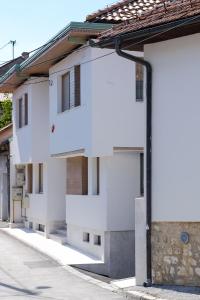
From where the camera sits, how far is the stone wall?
11.4m

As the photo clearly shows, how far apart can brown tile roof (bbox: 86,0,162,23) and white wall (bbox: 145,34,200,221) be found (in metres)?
4.28

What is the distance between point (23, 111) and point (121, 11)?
865 centimetres

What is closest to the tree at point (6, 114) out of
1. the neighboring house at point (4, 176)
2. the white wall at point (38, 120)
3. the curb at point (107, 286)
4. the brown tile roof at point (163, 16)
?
the neighboring house at point (4, 176)

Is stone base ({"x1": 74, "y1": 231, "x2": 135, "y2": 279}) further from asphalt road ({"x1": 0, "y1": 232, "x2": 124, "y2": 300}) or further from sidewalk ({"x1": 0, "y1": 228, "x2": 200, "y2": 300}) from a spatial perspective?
asphalt road ({"x1": 0, "y1": 232, "x2": 124, "y2": 300})

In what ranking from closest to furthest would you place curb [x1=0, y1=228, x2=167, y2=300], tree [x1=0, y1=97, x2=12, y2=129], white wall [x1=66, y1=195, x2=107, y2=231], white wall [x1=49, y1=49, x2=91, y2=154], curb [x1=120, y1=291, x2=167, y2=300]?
curb [x1=120, y1=291, x2=167, y2=300] → curb [x1=0, y1=228, x2=167, y2=300] → white wall [x1=49, y1=49, x2=91, y2=154] → white wall [x1=66, y1=195, x2=107, y2=231] → tree [x1=0, y1=97, x2=12, y2=129]

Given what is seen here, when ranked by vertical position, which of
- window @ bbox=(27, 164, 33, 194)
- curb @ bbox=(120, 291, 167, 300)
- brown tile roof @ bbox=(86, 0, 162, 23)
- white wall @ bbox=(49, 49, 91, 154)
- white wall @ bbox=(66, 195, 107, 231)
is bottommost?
curb @ bbox=(120, 291, 167, 300)

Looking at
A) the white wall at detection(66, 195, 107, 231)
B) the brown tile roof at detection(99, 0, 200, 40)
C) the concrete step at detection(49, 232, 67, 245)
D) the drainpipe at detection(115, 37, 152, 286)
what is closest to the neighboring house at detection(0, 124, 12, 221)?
the concrete step at detection(49, 232, 67, 245)

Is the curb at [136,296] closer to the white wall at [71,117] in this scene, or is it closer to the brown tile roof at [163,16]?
the brown tile roof at [163,16]

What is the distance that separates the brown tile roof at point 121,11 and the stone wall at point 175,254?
649cm

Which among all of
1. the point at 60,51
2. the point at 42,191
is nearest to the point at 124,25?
the point at 60,51

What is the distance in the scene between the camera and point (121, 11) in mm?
16969

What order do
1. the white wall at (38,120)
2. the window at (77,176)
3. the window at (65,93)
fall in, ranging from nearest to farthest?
the window at (77,176) → the window at (65,93) → the white wall at (38,120)

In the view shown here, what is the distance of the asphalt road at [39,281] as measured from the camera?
1211 cm

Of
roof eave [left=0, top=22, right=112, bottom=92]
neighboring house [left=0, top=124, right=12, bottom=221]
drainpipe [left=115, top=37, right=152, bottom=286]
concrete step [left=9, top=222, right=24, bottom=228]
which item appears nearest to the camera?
drainpipe [left=115, top=37, right=152, bottom=286]
